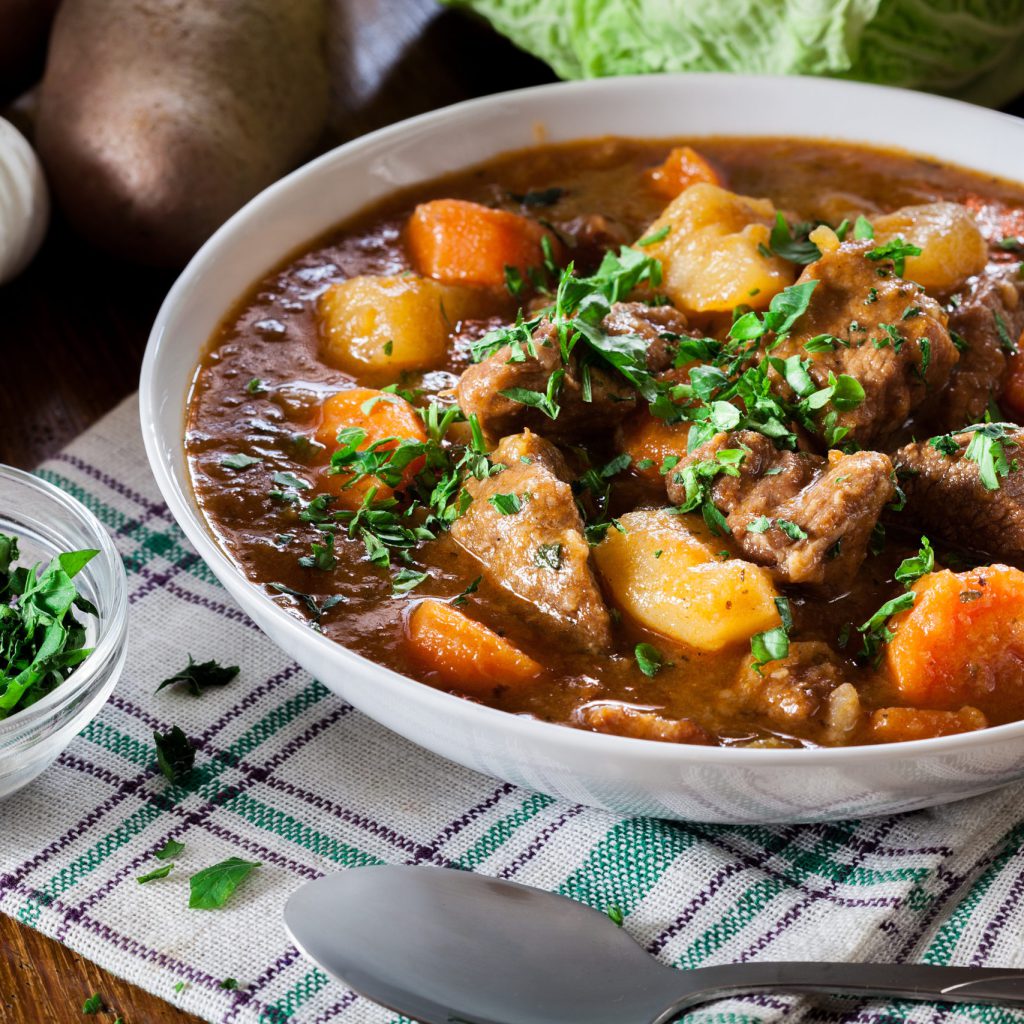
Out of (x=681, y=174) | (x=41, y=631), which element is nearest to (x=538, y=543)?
(x=41, y=631)

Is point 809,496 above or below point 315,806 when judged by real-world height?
above

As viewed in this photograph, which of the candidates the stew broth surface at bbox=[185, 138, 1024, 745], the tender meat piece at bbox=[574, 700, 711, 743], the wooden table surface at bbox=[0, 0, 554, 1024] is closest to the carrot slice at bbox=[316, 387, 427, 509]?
the stew broth surface at bbox=[185, 138, 1024, 745]

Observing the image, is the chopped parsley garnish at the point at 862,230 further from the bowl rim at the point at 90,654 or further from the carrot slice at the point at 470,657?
the bowl rim at the point at 90,654

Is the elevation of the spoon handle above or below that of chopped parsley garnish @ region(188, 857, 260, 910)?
→ above

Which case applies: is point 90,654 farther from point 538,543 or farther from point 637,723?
point 637,723

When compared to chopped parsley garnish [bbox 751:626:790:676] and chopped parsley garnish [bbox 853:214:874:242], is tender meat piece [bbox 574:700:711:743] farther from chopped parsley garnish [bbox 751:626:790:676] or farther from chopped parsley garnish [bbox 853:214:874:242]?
chopped parsley garnish [bbox 853:214:874:242]

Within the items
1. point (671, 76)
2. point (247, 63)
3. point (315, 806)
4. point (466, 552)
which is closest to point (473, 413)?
point (466, 552)

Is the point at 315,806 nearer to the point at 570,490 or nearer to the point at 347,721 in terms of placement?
the point at 347,721
